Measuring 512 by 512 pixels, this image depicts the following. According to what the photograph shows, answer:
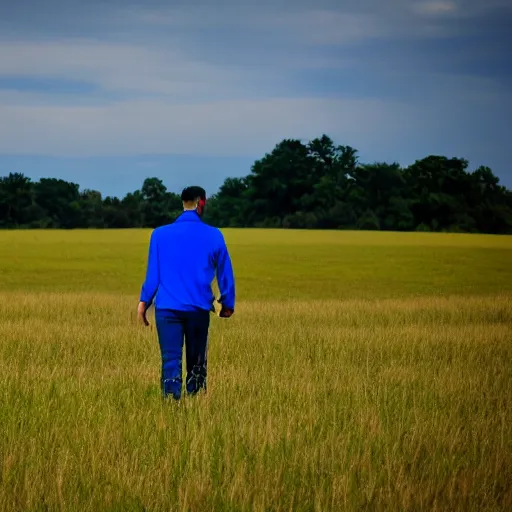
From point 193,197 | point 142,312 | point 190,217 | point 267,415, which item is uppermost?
point 193,197

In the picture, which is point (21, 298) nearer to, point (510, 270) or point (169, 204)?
point (510, 270)

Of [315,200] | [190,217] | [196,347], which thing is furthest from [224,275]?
[315,200]

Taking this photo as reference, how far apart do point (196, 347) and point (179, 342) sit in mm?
171

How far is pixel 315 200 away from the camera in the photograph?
110375 millimetres

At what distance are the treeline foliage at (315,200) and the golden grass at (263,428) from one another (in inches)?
3480

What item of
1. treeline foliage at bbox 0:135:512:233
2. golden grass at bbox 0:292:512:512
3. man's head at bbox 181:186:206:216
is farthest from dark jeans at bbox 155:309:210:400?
treeline foliage at bbox 0:135:512:233

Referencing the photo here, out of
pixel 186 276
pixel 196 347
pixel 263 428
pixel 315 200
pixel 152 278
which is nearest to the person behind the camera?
pixel 263 428

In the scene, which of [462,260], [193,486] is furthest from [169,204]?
[193,486]

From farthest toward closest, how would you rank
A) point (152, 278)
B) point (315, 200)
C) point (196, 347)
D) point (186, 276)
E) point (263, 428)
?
point (315, 200)
point (196, 347)
point (152, 278)
point (186, 276)
point (263, 428)

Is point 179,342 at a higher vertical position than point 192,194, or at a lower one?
lower

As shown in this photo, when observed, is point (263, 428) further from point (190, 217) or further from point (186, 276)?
point (190, 217)

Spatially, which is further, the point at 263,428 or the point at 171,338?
the point at 171,338

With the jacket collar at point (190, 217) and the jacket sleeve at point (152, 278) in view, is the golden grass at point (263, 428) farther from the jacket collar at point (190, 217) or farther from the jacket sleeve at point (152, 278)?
the jacket collar at point (190, 217)

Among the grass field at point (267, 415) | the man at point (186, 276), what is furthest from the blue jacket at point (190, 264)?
the grass field at point (267, 415)
